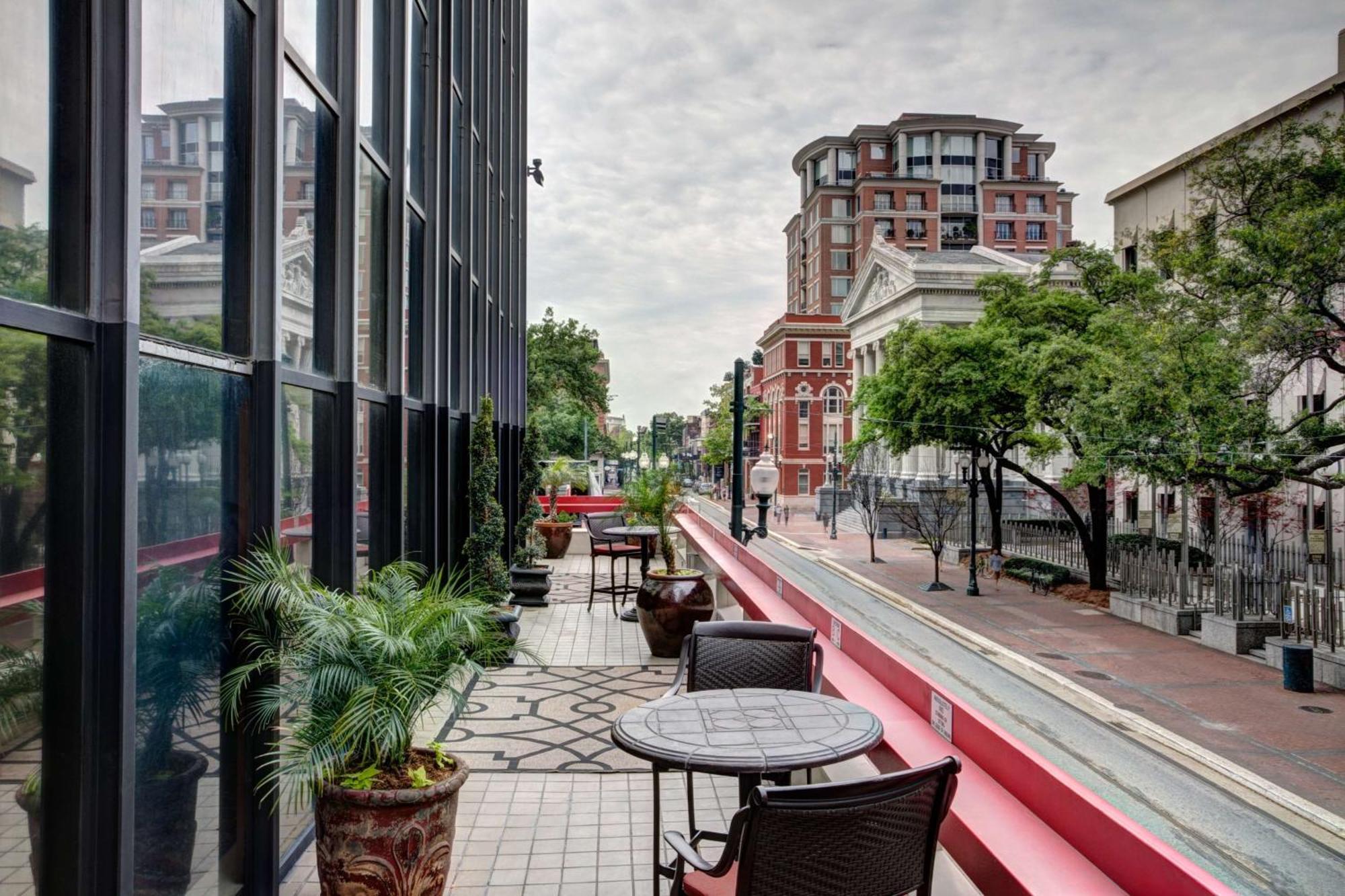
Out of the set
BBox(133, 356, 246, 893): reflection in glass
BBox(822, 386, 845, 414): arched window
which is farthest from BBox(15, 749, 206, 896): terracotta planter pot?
BBox(822, 386, 845, 414): arched window

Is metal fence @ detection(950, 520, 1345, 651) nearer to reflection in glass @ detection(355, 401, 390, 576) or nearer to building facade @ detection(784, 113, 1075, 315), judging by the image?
reflection in glass @ detection(355, 401, 390, 576)

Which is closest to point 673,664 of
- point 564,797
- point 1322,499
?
point 564,797

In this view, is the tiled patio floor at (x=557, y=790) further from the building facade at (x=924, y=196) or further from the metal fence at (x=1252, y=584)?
the building facade at (x=924, y=196)

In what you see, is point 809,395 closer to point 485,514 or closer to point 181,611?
point 485,514

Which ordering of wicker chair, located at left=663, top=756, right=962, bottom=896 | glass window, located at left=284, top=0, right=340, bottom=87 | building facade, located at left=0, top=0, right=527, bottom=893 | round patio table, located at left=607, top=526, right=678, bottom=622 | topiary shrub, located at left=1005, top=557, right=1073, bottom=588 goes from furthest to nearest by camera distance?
1. topiary shrub, located at left=1005, top=557, right=1073, bottom=588
2. round patio table, located at left=607, top=526, right=678, bottom=622
3. glass window, located at left=284, top=0, right=340, bottom=87
4. building facade, located at left=0, top=0, right=527, bottom=893
5. wicker chair, located at left=663, top=756, right=962, bottom=896

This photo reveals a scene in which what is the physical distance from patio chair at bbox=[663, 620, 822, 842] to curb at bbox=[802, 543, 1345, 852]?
726 cm

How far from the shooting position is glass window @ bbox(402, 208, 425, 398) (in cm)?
900

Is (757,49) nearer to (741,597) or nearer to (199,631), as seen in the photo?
(741,597)

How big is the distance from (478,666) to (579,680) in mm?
5647

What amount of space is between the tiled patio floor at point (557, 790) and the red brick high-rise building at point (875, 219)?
2858 inches

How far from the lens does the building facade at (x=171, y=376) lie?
290cm

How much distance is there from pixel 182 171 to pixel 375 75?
4205 mm

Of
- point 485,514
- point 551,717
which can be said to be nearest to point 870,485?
point 485,514

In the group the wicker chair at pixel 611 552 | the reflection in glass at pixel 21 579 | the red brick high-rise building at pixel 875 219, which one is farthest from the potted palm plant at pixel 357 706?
the red brick high-rise building at pixel 875 219
